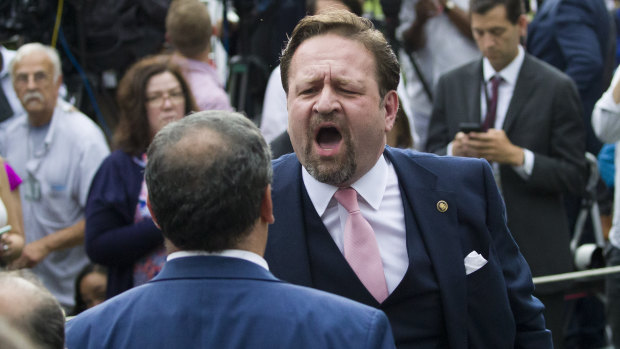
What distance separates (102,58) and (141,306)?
4685 millimetres

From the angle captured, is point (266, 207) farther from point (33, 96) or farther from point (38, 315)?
point (33, 96)

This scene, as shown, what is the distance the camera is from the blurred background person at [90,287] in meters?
5.39

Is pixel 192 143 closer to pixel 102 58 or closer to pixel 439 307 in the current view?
pixel 439 307

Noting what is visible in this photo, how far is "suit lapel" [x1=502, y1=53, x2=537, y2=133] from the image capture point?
4781 millimetres

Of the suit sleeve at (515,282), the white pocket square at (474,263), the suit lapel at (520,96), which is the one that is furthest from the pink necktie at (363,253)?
the suit lapel at (520,96)

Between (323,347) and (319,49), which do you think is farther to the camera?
(319,49)

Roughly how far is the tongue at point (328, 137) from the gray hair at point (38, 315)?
1.18 meters

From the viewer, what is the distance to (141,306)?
80.7 inches

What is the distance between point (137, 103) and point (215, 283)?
2.91 m

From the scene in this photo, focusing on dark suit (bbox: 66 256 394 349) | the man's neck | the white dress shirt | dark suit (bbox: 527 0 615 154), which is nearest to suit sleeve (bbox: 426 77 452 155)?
the white dress shirt

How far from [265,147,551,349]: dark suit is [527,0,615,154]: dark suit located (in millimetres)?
3154

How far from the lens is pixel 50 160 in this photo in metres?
5.64

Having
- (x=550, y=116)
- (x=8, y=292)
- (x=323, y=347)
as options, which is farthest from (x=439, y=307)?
(x=550, y=116)

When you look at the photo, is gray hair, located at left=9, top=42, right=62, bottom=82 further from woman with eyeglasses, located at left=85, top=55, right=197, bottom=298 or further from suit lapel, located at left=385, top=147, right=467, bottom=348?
suit lapel, located at left=385, top=147, right=467, bottom=348
